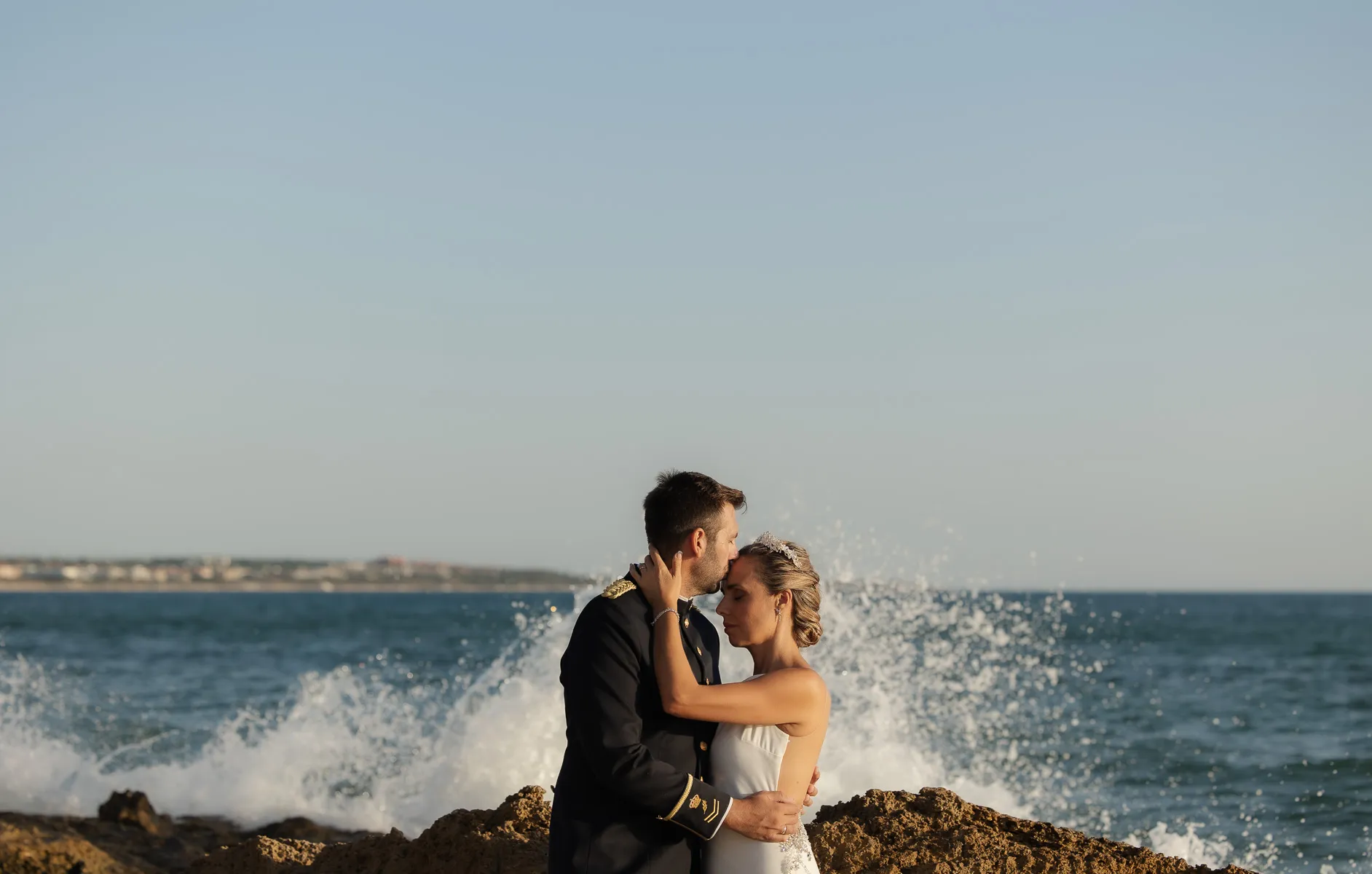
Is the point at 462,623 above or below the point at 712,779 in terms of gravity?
below

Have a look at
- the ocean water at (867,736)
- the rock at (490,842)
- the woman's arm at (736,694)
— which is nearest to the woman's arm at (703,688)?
the woman's arm at (736,694)

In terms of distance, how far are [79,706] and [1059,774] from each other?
57.4 ft

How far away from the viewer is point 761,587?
405 centimetres

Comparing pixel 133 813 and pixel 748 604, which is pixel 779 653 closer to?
pixel 748 604

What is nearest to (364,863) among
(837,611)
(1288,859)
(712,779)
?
(712,779)

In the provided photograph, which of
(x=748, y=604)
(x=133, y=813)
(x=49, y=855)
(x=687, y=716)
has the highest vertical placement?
(x=748, y=604)

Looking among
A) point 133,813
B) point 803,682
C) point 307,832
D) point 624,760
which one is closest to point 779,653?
point 803,682

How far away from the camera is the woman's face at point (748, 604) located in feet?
13.3

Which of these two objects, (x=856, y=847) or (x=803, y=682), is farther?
(x=856, y=847)

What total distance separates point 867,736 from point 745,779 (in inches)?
333

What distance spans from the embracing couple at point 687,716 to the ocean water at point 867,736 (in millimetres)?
6944

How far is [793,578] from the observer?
4082 millimetres

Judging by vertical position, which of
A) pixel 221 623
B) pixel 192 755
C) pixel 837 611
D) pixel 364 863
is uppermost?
pixel 837 611

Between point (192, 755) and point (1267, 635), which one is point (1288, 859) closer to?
point (192, 755)
